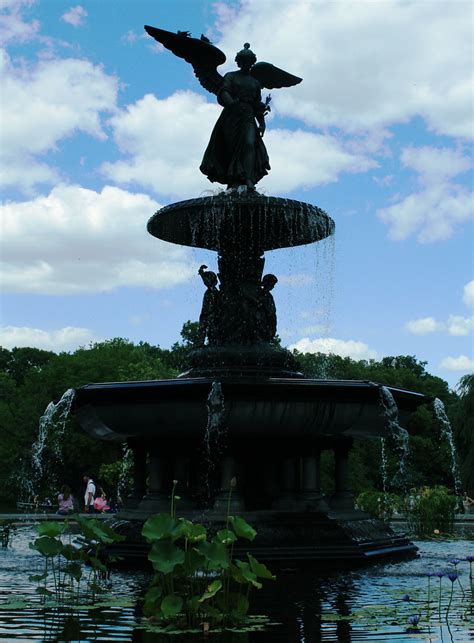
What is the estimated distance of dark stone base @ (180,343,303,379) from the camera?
41.2 feet

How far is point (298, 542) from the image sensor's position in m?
10.5

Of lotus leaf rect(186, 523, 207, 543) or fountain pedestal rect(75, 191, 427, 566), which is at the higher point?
fountain pedestal rect(75, 191, 427, 566)

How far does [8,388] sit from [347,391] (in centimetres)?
5322

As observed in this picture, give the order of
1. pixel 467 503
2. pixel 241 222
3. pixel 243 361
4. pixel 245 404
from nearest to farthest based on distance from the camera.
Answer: pixel 245 404 < pixel 243 361 < pixel 241 222 < pixel 467 503

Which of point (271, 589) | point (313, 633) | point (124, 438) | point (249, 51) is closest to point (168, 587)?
point (313, 633)

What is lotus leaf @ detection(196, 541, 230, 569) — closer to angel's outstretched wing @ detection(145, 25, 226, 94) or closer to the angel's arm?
the angel's arm

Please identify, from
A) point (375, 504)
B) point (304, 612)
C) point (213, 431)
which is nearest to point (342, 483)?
point (213, 431)

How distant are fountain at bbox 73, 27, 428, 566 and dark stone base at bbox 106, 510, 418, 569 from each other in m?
0.02

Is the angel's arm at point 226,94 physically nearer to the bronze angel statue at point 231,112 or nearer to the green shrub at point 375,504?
the bronze angel statue at point 231,112

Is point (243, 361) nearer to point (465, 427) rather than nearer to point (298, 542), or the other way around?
point (298, 542)

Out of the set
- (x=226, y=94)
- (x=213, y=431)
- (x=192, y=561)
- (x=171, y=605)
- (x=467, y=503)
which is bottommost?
(x=171, y=605)

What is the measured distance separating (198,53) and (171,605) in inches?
388

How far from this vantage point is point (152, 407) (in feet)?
36.0

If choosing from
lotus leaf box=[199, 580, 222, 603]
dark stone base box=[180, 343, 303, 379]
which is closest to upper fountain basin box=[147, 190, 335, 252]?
dark stone base box=[180, 343, 303, 379]
